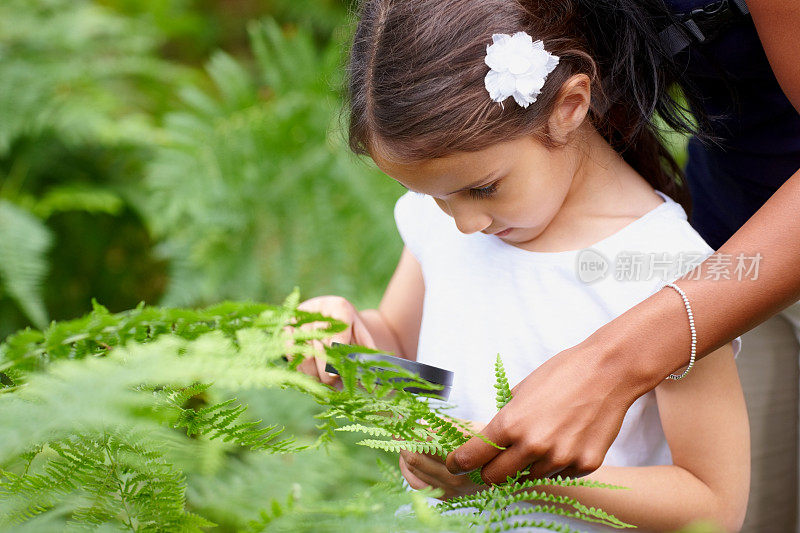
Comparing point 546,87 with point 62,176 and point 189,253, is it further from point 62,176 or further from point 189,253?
point 62,176

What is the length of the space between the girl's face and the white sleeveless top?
4.5 inches

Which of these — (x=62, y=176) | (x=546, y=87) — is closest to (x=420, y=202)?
(x=546, y=87)

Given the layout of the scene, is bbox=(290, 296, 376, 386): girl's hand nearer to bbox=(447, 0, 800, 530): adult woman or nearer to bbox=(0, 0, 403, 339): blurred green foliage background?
bbox=(447, 0, 800, 530): adult woman

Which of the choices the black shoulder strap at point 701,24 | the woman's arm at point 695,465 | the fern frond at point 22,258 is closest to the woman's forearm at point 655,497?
the woman's arm at point 695,465

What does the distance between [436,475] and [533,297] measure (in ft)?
1.21

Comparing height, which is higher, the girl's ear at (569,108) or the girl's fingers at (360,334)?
the girl's ear at (569,108)

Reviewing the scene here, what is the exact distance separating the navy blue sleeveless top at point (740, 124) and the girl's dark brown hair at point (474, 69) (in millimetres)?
89

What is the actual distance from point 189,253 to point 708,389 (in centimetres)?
196

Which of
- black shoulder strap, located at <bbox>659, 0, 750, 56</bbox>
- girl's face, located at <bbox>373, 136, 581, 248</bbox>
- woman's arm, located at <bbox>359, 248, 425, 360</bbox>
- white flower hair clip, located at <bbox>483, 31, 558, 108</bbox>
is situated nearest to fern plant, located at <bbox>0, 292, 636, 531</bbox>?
girl's face, located at <bbox>373, 136, 581, 248</bbox>

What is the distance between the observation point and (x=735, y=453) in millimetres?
1031

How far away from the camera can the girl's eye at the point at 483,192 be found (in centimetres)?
105

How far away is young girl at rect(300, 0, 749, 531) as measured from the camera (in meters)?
1.01

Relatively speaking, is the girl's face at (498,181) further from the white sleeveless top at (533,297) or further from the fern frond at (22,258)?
the fern frond at (22,258)

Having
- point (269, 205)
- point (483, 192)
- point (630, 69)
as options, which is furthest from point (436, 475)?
point (269, 205)
